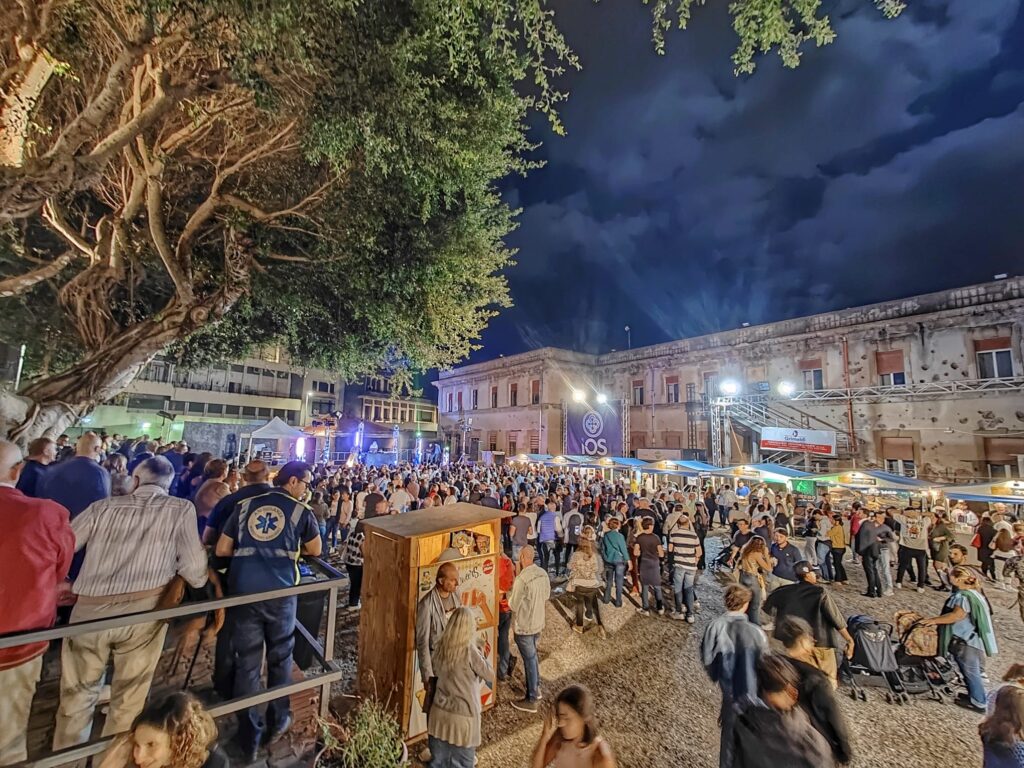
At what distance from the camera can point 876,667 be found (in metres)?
5.51

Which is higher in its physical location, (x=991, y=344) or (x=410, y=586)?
(x=991, y=344)

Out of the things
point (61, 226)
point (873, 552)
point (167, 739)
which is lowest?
point (873, 552)

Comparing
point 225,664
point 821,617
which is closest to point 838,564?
point 821,617

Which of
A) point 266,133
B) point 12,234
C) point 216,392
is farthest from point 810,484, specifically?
point 216,392

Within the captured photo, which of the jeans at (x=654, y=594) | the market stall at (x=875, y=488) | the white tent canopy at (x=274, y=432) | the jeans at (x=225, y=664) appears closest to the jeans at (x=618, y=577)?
the jeans at (x=654, y=594)

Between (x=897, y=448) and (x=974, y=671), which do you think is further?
(x=897, y=448)

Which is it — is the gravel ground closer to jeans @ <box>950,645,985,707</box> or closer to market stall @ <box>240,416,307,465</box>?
jeans @ <box>950,645,985,707</box>

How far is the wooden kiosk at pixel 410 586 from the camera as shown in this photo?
421 cm

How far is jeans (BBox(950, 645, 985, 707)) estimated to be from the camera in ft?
17.1

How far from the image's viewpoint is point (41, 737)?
3496 millimetres

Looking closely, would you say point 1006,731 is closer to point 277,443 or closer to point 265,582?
point 265,582

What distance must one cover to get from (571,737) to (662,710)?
3.04 metres

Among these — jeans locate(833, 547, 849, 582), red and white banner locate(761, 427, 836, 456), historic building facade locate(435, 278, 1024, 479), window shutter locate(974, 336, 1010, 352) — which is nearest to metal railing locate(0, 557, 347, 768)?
jeans locate(833, 547, 849, 582)

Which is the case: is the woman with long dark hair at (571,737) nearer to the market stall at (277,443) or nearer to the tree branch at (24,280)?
the tree branch at (24,280)
